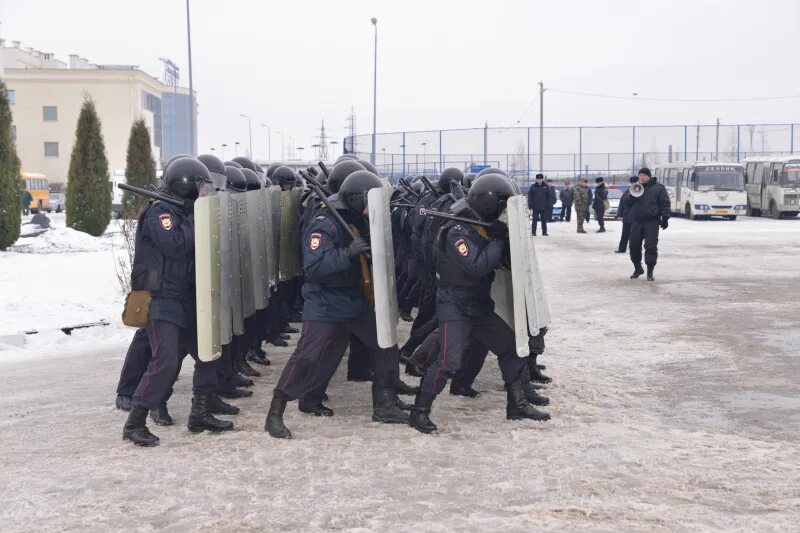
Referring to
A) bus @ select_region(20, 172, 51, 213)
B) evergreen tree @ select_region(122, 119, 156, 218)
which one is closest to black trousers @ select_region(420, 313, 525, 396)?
evergreen tree @ select_region(122, 119, 156, 218)

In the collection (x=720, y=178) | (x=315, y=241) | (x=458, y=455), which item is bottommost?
(x=458, y=455)

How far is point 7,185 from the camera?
60.6 feet

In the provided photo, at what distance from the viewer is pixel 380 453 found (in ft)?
17.8

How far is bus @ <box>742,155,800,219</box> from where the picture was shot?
34.2 metres

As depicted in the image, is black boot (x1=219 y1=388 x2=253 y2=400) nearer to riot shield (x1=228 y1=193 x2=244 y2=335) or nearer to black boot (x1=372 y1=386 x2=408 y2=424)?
riot shield (x1=228 y1=193 x2=244 y2=335)

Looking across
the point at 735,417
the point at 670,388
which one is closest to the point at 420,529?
the point at 735,417

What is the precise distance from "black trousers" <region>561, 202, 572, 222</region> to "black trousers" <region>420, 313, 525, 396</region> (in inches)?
1124

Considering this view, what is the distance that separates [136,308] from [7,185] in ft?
47.6

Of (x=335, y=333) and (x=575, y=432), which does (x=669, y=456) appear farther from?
(x=335, y=333)

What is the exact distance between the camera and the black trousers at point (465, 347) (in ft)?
19.1

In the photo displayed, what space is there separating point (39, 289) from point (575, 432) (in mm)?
9306

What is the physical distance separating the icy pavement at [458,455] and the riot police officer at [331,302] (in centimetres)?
31

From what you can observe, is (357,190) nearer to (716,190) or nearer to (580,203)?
(580,203)

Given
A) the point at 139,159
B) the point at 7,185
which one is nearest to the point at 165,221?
the point at 7,185
